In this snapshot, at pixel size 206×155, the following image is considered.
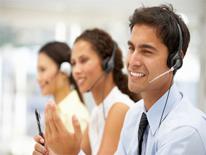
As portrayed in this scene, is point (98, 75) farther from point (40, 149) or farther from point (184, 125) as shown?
point (184, 125)

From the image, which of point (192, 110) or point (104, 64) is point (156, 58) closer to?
point (192, 110)

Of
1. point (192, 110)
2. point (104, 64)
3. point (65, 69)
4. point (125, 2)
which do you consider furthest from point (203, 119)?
point (125, 2)

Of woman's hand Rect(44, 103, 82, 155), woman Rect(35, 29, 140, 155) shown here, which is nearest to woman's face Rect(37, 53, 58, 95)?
woman Rect(35, 29, 140, 155)

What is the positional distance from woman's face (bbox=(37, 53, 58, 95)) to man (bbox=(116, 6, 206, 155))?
1.26 m

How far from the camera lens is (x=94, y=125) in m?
2.04

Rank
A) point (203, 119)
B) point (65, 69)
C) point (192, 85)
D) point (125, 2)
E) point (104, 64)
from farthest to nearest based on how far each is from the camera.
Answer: point (192, 85), point (125, 2), point (65, 69), point (104, 64), point (203, 119)

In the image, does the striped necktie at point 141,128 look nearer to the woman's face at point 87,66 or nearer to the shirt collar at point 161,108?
the shirt collar at point 161,108

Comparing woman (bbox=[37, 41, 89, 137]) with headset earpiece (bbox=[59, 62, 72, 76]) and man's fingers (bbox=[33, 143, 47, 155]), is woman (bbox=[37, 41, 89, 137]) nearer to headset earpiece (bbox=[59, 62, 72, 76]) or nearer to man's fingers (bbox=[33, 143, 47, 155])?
headset earpiece (bbox=[59, 62, 72, 76])

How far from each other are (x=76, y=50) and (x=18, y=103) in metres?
2.43

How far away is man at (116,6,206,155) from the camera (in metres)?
1.26

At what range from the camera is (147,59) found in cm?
130

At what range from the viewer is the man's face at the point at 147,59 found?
50.8 inches

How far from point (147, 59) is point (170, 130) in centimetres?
26

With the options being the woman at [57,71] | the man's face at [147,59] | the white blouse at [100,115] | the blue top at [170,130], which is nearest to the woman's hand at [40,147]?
the blue top at [170,130]
